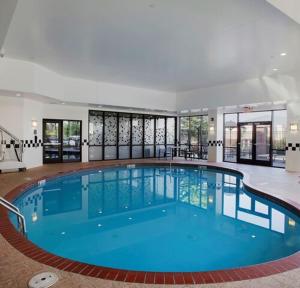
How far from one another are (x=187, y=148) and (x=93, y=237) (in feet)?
34.3

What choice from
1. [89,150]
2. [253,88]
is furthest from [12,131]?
[253,88]

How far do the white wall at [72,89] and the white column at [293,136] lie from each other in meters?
5.55

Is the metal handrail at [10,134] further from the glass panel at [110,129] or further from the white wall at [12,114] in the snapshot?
the glass panel at [110,129]

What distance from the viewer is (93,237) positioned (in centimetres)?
401

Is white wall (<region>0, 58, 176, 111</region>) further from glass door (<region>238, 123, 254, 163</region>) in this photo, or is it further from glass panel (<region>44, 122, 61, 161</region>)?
glass door (<region>238, 123, 254, 163</region>)

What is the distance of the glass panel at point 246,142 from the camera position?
11.4 meters

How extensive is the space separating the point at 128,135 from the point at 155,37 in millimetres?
7755

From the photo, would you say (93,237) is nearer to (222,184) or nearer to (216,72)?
(222,184)

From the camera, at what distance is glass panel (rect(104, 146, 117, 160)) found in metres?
12.4

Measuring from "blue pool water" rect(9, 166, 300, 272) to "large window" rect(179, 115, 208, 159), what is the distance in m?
5.58

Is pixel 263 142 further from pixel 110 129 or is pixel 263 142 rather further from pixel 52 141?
pixel 52 141

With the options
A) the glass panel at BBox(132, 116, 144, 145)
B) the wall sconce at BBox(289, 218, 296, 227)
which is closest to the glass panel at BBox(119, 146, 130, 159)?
the glass panel at BBox(132, 116, 144, 145)

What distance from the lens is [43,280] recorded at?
2143 millimetres

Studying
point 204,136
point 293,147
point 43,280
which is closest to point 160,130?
point 204,136
